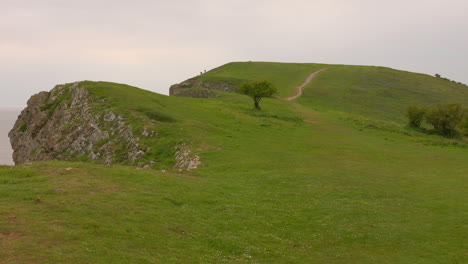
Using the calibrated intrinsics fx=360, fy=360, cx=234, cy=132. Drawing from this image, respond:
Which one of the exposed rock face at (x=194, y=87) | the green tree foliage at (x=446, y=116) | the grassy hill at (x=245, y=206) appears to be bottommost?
the grassy hill at (x=245, y=206)

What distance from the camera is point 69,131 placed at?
4234 cm

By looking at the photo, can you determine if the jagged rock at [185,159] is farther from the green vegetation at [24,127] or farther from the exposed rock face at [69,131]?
the green vegetation at [24,127]

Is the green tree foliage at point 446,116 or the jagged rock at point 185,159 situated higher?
the green tree foliage at point 446,116

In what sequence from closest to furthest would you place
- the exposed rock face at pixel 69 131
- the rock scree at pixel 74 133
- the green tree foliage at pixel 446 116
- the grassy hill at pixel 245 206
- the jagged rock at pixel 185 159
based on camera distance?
the grassy hill at pixel 245 206
the jagged rock at pixel 185 159
the rock scree at pixel 74 133
the exposed rock face at pixel 69 131
the green tree foliage at pixel 446 116

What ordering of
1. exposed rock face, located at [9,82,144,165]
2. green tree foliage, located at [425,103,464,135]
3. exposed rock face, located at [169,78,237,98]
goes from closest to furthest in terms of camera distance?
1. exposed rock face, located at [9,82,144,165]
2. green tree foliage, located at [425,103,464,135]
3. exposed rock face, located at [169,78,237,98]

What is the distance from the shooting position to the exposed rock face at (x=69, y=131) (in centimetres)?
3750

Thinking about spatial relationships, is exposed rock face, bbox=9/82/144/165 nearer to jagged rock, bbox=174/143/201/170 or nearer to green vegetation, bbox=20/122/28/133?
green vegetation, bbox=20/122/28/133

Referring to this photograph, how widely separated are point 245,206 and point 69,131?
102 ft

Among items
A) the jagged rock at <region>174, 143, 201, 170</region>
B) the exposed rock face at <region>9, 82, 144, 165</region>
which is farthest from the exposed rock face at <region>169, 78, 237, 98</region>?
the jagged rock at <region>174, 143, 201, 170</region>

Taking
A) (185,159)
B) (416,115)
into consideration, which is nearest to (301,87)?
(416,115)

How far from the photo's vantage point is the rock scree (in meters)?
36.0

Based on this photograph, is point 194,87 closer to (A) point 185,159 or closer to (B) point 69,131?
(B) point 69,131

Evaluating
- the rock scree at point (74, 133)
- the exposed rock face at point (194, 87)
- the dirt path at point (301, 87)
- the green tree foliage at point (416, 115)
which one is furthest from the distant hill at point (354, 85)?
the rock scree at point (74, 133)

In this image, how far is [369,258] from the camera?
44.2ft
